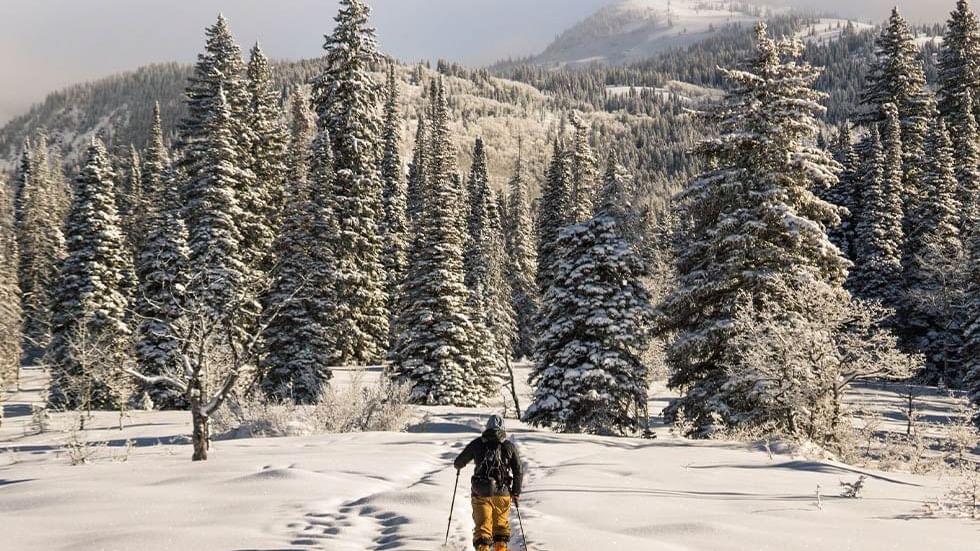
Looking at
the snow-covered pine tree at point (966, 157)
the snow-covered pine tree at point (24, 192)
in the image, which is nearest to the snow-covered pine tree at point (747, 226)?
the snow-covered pine tree at point (966, 157)

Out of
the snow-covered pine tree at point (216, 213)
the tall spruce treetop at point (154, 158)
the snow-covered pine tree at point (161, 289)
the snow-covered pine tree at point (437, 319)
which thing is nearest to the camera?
the snow-covered pine tree at point (216, 213)

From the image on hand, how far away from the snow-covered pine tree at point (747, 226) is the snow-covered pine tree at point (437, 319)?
13230 mm

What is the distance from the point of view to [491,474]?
26.2ft

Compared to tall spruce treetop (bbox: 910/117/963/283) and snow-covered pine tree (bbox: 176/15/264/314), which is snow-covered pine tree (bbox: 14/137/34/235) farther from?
tall spruce treetop (bbox: 910/117/963/283)

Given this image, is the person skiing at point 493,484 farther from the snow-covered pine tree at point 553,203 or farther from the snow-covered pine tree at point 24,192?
the snow-covered pine tree at point 24,192

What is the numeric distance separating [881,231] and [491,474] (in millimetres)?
47133

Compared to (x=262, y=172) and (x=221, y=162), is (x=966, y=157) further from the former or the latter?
(x=221, y=162)

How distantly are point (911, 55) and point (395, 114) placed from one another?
46333mm

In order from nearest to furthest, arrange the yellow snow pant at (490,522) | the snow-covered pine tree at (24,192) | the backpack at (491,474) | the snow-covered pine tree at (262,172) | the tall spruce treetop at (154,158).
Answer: the yellow snow pant at (490,522) → the backpack at (491,474) → the snow-covered pine tree at (262,172) → the tall spruce treetop at (154,158) → the snow-covered pine tree at (24,192)

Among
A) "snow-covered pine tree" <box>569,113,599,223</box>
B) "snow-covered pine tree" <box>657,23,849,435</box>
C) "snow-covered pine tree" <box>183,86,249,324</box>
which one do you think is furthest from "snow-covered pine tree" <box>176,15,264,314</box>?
"snow-covered pine tree" <box>657,23,849,435</box>

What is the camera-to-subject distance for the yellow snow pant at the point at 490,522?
24.9 feet

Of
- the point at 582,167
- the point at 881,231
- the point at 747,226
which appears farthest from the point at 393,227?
the point at 747,226

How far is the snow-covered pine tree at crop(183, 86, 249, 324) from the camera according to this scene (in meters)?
33.7

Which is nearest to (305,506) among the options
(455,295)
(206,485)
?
(206,485)
